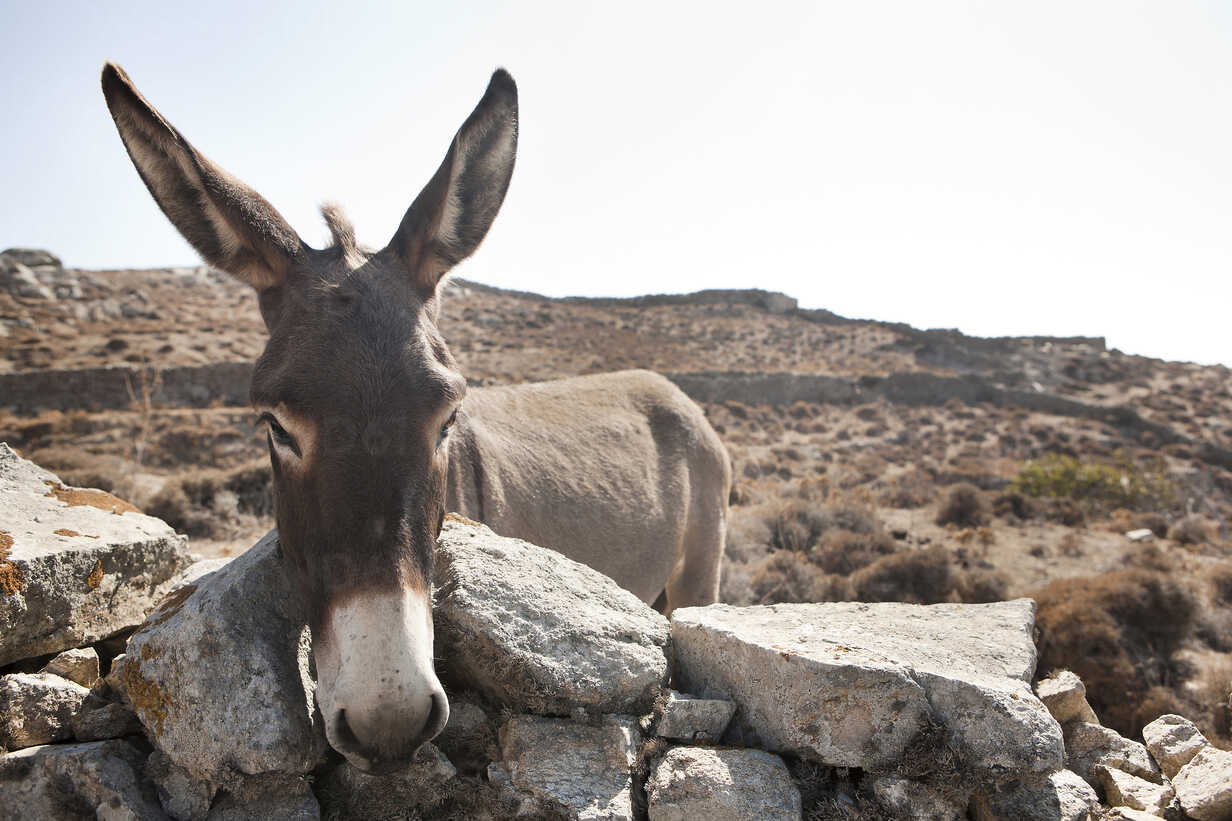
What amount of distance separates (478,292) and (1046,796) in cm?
5491

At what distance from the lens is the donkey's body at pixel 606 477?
369cm

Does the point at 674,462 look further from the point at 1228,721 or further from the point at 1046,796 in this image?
the point at 1228,721

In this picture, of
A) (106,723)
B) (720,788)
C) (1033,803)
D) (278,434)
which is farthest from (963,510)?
(106,723)

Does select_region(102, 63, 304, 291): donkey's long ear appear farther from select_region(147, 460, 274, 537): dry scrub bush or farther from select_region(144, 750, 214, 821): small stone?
select_region(147, 460, 274, 537): dry scrub bush

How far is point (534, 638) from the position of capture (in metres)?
2.27

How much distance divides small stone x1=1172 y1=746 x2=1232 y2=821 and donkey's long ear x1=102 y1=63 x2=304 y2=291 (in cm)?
420

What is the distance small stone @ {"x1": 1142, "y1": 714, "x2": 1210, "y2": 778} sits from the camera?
9.46ft

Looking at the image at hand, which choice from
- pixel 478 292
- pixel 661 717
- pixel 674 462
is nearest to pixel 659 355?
pixel 478 292

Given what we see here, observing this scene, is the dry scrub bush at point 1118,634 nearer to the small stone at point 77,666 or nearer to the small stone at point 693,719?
the small stone at point 693,719

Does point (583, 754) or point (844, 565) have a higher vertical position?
point (583, 754)

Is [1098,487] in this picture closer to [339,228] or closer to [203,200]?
[339,228]

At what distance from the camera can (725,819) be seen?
204cm

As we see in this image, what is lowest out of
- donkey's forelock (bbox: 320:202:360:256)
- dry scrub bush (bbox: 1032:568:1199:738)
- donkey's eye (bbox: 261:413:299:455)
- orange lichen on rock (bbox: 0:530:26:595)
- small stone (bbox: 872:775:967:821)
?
dry scrub bush (bbox: 1032:568:1199:738)

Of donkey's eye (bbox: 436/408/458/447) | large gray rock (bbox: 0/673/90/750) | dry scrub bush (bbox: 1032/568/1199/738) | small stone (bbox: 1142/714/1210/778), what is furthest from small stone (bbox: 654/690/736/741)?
dry scrub bush (bbox: 1032/568/1199/738)
